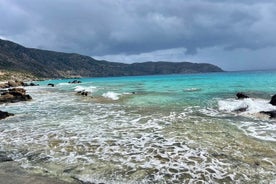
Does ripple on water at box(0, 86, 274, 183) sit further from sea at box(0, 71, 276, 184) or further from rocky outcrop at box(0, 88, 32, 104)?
rocky outcrop at box(0, 88, 32, 104)

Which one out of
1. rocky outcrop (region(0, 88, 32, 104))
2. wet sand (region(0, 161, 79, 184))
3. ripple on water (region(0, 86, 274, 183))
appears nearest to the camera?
wet sand (region(0, 161, 79, 184))

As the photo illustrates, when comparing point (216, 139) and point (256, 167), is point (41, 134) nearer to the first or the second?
point (216, 139)

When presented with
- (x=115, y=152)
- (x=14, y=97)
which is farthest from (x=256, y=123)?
(x=14, y=97)

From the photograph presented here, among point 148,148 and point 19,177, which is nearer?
point 19,177

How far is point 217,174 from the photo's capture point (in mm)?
9180

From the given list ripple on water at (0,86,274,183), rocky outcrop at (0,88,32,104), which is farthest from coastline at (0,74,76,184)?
rocky outcrop at (0,88,32,104)

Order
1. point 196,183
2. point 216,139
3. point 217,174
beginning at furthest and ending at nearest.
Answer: point 216,139
point 217,174
point 196,183

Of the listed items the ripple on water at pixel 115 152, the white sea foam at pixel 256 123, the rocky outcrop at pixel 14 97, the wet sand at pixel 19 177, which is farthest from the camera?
the rocky outcrop at pixel 14 97

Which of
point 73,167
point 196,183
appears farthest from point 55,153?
point 196,183

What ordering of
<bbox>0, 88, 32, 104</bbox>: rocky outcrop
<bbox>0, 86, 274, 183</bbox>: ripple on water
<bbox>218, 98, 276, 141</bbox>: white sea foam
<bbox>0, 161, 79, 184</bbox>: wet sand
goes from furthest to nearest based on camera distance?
<bbox>0, 88, 32, 104</bbox>: rocky outcrop < <bbox>218, 98, 276, 141</bbox>: white sea foam < <bbox>0, 86, 274, 183</bbox>: ripple on water < <bbox>0, 161, 79, 184</bbox>: wet sand

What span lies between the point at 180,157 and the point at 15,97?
1293 inches

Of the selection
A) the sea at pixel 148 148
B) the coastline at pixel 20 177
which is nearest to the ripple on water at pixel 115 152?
the sea at pixel 148 148

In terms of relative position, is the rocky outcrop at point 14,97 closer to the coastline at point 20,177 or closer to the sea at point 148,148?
the sea at point 148,148

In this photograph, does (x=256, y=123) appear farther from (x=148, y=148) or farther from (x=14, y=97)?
(x=14, y=97)
